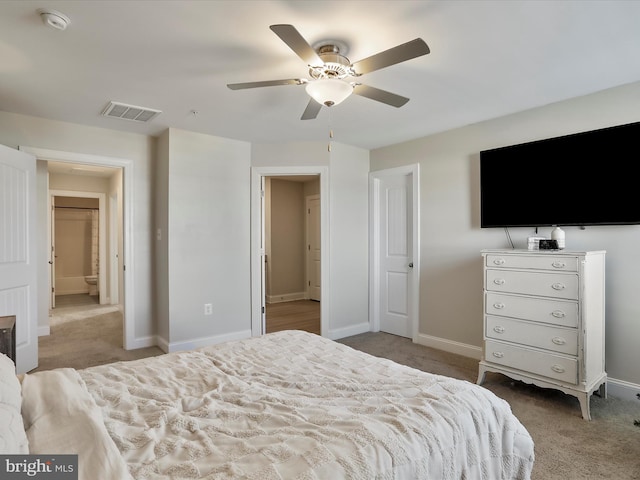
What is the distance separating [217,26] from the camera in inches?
77.3

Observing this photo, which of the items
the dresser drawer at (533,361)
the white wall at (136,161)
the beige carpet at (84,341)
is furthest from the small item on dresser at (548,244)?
the white wall at (136,161)

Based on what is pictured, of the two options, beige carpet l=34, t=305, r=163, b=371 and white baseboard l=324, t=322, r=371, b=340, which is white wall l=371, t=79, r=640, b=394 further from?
beige carpet l=34, t=305, r=163, b=371

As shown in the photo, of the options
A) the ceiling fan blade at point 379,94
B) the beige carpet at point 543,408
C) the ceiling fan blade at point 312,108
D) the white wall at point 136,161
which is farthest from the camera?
the white wall at point 136,161

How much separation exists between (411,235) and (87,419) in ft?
12.4

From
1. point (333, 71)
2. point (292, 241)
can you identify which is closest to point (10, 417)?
point (333, 71)

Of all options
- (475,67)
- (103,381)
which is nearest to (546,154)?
(475,67)

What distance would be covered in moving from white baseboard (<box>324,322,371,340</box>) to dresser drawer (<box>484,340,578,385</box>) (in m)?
1.84

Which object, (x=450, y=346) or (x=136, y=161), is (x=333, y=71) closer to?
(x=136, y=161)

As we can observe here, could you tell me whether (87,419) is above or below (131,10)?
below

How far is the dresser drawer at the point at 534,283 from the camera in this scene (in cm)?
252

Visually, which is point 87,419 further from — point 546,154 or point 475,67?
point 546,154

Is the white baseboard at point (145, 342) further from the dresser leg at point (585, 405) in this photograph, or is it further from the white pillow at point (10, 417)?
the dresser leg at point (585, 405)

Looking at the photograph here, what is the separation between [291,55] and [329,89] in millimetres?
448

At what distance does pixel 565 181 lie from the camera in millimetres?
2932
